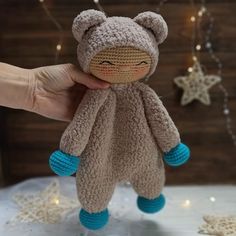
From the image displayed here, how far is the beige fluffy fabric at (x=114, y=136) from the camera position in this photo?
745mm


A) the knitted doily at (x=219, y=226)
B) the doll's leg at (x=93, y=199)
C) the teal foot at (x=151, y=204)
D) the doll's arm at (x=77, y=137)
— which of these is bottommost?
the knitted doily at (x=219, y=226)

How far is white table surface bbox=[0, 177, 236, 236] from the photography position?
913mm

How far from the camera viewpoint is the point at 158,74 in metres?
1.07

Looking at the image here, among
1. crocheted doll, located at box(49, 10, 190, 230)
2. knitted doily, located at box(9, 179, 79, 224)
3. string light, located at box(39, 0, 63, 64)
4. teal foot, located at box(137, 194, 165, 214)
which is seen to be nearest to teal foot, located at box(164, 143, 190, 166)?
crocheted doll, located at box(49, 10, 190, 230)

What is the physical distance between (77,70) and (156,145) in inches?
8.8

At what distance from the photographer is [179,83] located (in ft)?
3.50

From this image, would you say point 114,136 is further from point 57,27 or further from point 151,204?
point 57,27

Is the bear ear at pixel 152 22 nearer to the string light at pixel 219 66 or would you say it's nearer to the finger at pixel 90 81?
the finger at pixel 90 81

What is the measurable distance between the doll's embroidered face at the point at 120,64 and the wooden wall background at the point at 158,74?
0.35 m

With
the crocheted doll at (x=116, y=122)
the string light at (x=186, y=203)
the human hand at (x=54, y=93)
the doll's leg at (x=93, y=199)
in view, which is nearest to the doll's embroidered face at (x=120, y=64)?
the crocheted doll at (x=116, y=122)

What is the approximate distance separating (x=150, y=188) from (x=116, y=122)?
0.57 ft

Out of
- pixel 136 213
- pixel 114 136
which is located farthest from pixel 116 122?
pixel 136 213

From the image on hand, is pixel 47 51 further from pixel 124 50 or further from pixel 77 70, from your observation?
pixel 124 50

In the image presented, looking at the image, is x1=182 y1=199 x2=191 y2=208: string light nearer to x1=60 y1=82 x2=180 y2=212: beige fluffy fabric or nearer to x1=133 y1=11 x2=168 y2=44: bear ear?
x1=60 y1=82 x2=180 y2=212: beige fluffy fabric
